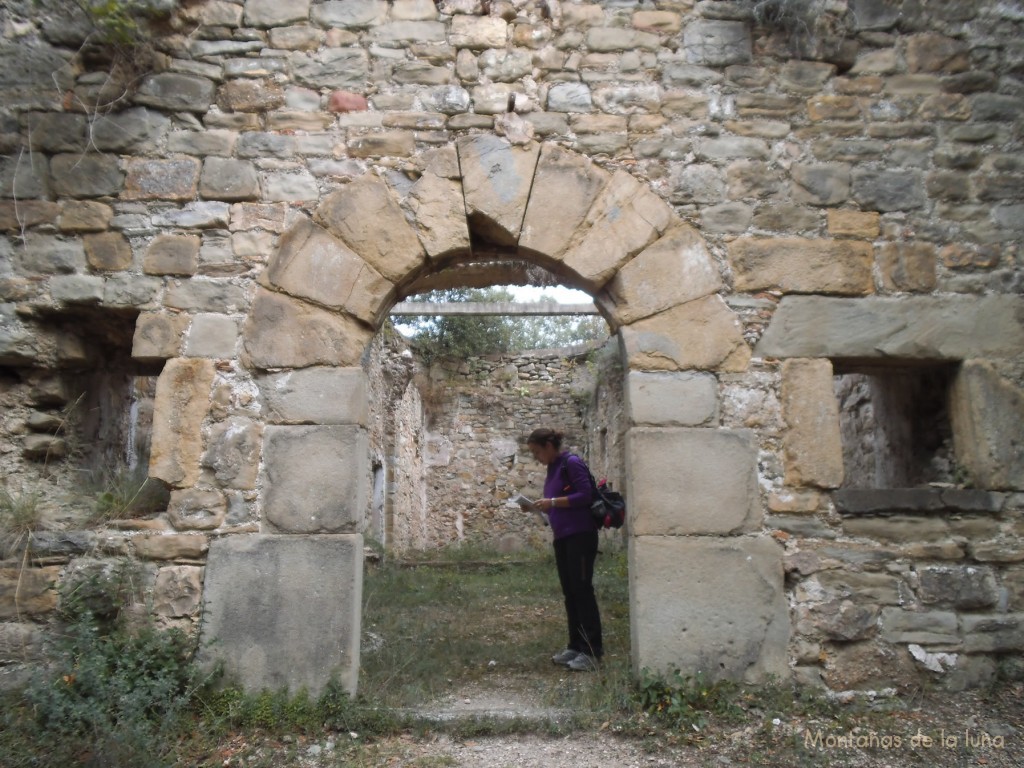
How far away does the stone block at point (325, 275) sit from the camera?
3.45 metres

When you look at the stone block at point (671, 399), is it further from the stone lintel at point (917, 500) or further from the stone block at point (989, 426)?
the stone block at point (989, 426)

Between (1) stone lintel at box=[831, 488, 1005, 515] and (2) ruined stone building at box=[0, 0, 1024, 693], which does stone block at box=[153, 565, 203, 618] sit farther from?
(1) stone lintel at box=[831, 488, 1005, 515]

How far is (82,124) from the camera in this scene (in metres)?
3.62

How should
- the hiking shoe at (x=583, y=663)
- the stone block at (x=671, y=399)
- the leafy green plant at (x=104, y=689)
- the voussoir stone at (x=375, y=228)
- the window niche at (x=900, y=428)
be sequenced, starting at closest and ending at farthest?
the leafy green plant at (x=104, y=689) → the stone block at (x=671, y=399) → the voussoir stone at (x=375, y=228) → the window niche at (x=900, y=428) → the hiking shoe at (x=583, y=663)

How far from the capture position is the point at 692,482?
10.9 ft

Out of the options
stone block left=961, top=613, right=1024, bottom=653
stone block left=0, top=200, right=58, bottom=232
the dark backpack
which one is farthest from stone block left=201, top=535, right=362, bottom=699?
stone block left=961, top=613, right=1024, bottom=653

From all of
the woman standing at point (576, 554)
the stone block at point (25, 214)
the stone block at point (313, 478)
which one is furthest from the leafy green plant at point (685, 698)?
the stone block at point (25, 214)

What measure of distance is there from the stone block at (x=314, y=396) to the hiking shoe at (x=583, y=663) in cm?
189

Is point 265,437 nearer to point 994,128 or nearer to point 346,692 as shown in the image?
point 346,692

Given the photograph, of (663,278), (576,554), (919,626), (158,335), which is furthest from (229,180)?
(919,626)

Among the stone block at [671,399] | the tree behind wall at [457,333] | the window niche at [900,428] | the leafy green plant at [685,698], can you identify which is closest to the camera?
the leafy green plant at [685,698]

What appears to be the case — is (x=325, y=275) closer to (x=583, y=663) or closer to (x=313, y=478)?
(x=313, y=478)

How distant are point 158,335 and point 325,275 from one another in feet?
2.67

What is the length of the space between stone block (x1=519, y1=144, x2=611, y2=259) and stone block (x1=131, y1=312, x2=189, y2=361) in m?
1.65
